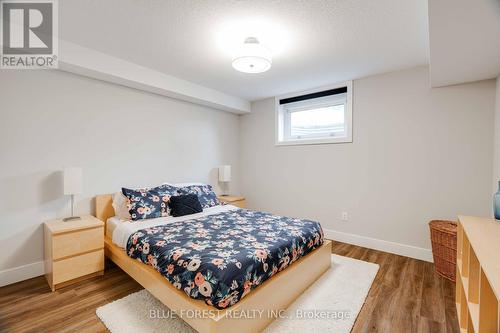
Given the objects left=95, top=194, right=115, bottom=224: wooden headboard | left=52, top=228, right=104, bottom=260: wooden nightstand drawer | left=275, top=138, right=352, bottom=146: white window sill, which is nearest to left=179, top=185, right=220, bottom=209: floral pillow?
left=95, top=194, right=115, bottom=224: wooden headboard

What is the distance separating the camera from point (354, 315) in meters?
1.84

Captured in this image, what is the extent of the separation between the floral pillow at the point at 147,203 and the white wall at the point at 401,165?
7.09ft

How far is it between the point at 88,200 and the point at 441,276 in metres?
4.09

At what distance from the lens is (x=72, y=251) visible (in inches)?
88.9

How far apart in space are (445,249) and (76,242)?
3.75m

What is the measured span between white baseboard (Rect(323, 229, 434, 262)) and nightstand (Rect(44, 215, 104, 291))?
311 cm

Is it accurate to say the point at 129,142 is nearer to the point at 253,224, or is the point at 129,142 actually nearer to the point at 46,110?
the point at 46,110

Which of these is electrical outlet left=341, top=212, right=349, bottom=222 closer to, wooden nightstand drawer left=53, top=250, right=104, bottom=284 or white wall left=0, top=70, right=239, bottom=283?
white wall left=0, top=70, right=239, bottom=283

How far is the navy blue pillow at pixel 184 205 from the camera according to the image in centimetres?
288

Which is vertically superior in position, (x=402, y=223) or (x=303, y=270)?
(x=402, y=223)

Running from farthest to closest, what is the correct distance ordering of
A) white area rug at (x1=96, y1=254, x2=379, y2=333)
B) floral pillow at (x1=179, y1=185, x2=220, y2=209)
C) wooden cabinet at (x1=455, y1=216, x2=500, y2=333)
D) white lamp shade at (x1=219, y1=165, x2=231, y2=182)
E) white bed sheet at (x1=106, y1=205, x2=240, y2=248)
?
white lamp shade at (x1=219, y1=165, x2=231, y2=182)
floral pillow at (x1=179, y1=185, x2=220, y2=209)
white bed sheet at (x1=106, y1=205, x2=240, y2=248)
white area rug at (x1=96, y1=254, x2=379, y2=333)
wooden cabinet at (x1=455, y1=216, x2=500, y2=333)

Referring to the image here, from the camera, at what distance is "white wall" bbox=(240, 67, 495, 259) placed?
258 centimetres

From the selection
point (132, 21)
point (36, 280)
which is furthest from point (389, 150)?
point (36, 280)

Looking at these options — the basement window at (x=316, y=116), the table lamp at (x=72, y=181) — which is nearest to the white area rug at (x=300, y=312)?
the table lamp at (x=72, y=181)
